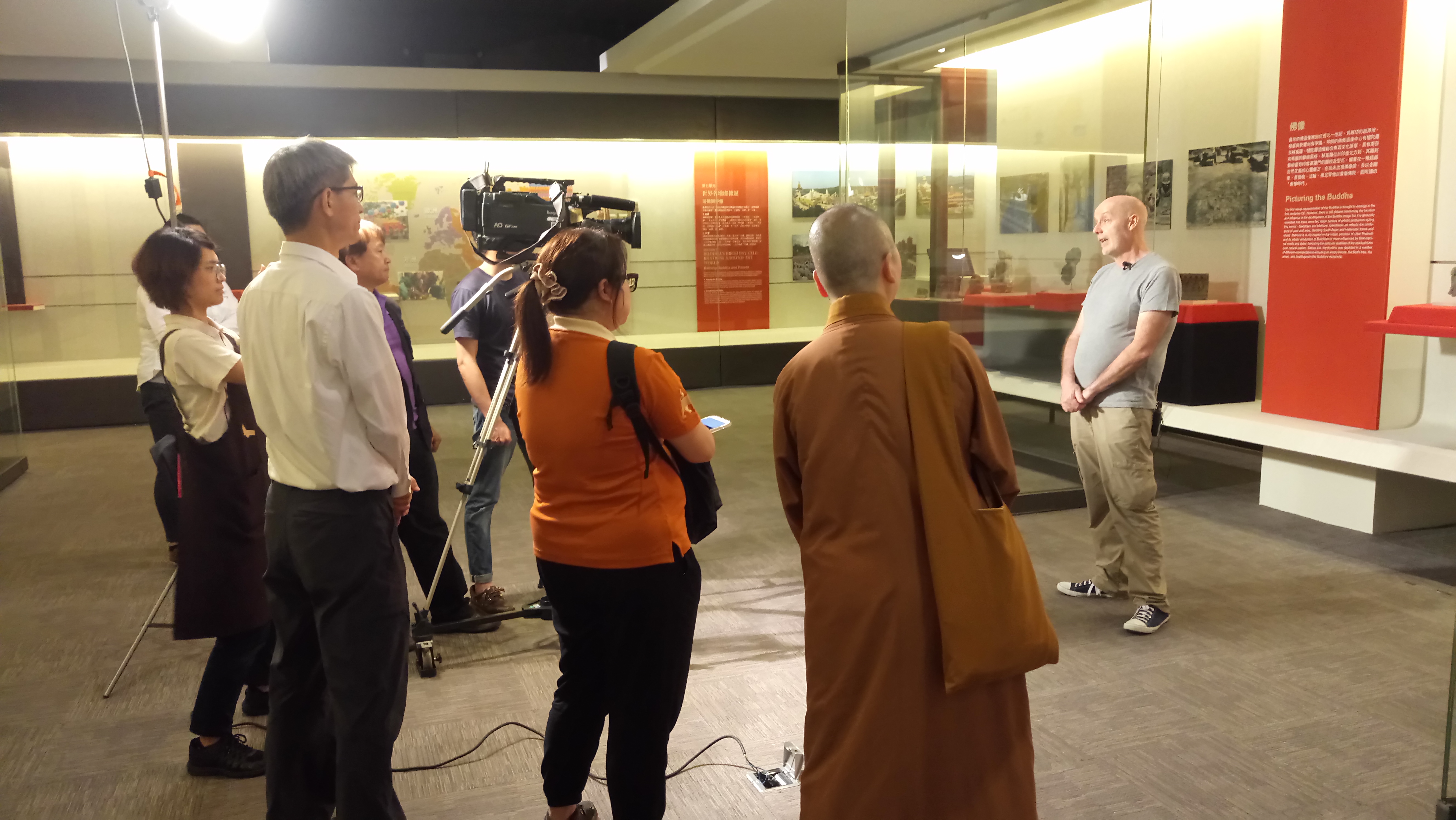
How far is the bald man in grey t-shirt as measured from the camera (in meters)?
3.65

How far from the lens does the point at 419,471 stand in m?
3.55

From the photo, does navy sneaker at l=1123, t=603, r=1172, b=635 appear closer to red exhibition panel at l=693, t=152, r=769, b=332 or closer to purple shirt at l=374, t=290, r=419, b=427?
purple shirt at l=374, t=290, r=419, b=427

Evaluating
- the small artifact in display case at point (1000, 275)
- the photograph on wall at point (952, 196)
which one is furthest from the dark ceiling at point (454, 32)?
the small artifact in display case at point (1000, 275)

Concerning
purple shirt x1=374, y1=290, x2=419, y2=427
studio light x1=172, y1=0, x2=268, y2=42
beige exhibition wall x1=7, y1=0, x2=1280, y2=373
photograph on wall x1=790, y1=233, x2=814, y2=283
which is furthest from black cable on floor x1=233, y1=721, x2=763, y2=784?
photograph on wall x1=790, y1=233, x2=814, y2=283

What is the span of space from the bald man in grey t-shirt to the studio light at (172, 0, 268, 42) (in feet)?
12.6

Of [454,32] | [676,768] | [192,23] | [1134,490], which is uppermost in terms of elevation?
[454,32]

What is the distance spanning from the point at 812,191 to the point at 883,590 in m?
9.06

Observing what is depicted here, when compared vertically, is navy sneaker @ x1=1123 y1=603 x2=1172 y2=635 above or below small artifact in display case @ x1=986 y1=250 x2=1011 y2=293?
below

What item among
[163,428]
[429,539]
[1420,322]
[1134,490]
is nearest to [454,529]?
[429,539]

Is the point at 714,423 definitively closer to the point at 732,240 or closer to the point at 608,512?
the point at 608,512

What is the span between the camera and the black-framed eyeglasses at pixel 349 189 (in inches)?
78.5

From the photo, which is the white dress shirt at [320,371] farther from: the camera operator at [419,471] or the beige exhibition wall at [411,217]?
the beige exhibition wall at [411,217]

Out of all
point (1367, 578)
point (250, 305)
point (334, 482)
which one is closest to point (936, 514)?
point (334, 482)

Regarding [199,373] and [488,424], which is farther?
[488,424]
